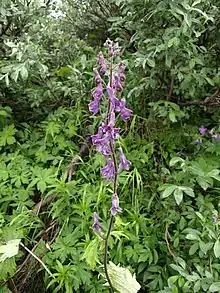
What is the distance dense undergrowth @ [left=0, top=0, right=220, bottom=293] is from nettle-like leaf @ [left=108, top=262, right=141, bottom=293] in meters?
0.08

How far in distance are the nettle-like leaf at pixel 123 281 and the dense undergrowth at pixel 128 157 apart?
8 centimetres

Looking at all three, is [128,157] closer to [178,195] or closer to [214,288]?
[178,195]

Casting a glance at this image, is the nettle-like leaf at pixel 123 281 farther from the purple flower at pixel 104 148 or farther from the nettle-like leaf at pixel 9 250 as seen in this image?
the purple flower at pixel 104 148

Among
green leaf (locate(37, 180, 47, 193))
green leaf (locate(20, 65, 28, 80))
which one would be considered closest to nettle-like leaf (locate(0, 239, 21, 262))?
green leaf (locate(37, 180, 47, 193))

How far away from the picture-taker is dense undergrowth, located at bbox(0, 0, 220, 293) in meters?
1.75

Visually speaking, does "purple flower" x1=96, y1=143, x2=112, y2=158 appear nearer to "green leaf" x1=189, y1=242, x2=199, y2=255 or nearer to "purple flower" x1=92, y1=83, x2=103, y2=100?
"purple flower" x1=92, y1=83, x2=103, y2=100

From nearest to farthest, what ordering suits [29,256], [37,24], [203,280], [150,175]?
[203,280]
[29,256]
[150,175]
[37,24]

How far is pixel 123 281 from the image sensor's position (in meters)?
1.50

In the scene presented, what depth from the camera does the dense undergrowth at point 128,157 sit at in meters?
1.75

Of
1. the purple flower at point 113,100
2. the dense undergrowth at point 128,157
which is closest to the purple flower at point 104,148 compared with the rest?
the purple flower at point 113,100

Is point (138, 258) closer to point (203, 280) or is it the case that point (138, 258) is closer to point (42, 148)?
point (203, 280)

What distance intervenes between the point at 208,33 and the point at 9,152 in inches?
48.3

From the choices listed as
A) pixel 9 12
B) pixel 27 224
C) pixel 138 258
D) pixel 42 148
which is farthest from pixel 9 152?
pixel 138 258

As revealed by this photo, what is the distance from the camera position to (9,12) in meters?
2.40
